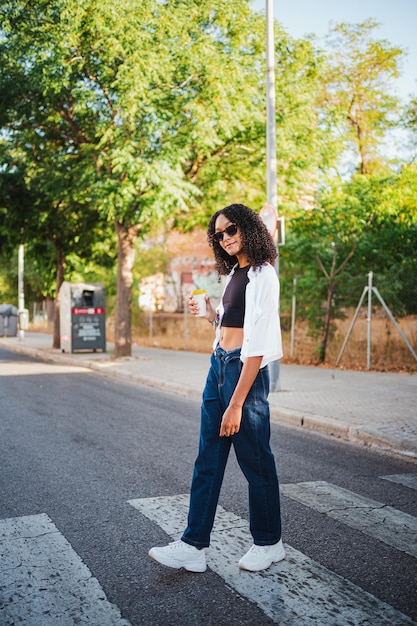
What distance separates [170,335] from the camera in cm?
2619

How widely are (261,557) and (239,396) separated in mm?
937

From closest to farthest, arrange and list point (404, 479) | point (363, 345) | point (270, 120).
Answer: point (404, 479), point (270, 120), point (363, 345)

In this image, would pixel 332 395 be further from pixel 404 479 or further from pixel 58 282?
pixel 58 282

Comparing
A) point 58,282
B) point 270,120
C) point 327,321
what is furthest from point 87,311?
point 270,120

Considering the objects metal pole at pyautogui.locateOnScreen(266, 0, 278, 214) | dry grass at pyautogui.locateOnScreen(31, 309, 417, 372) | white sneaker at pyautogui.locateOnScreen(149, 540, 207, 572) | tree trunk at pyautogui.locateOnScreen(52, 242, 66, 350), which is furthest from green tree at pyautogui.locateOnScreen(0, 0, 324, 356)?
white sneaker at pyautogui.locateOnScreen(149, 540, 207, 572)

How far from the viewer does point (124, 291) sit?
60.1ft

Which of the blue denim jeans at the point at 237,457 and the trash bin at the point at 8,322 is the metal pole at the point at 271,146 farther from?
the trash bin at the point at 8,322

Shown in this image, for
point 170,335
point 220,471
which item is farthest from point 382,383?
point 170,335

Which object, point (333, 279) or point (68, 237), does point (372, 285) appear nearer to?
point (333, 279)

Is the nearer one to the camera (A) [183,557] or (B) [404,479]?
(A) [183,557]

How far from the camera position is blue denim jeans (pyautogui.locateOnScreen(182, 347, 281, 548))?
3584 millimetres

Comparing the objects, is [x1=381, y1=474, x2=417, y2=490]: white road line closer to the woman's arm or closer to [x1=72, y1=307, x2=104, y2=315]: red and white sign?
the woman's arm

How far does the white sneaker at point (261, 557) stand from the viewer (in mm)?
3596

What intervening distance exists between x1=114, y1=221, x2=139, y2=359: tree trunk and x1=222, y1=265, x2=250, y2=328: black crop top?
47.6 ft
